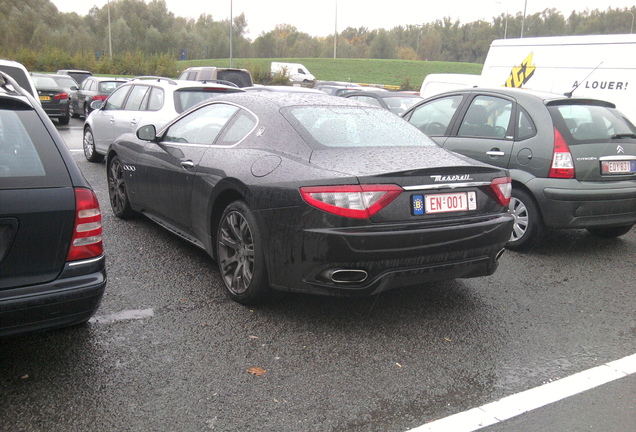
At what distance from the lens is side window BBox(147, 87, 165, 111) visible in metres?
8.59

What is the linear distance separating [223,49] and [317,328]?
114740mm

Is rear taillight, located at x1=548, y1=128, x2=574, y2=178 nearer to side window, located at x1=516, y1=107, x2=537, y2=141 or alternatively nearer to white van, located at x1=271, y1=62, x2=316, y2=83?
side window, located at x1=516, y1=107, x2=537, y2=141

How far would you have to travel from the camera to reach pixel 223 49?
368ft

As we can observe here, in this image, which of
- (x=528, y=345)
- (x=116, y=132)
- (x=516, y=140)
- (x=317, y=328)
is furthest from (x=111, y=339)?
(x=116, y=132)

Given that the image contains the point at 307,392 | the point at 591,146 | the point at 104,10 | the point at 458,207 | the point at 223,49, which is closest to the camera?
the point at 307,392

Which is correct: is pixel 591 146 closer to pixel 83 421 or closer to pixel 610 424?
pixel 610 424

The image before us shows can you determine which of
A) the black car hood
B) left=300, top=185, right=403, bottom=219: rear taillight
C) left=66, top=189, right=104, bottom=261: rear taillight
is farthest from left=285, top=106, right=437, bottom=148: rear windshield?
left=66, top=189, right=104, bottom=261: rear taillight

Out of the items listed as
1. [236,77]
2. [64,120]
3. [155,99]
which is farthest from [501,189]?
[64,120]

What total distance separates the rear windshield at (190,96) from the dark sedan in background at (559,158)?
164 inches

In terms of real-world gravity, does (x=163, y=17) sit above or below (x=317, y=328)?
above

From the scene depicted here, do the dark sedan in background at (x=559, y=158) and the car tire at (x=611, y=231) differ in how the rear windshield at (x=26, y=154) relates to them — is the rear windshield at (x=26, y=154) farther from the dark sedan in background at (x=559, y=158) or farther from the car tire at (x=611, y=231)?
the car tire at (x=611, y=231)

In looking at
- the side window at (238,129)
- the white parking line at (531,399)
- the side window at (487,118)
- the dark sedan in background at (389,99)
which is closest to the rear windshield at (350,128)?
the side window at (238,129)

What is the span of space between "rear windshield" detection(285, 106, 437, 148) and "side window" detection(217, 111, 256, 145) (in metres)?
0.32

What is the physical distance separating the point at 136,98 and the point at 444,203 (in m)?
7.00
